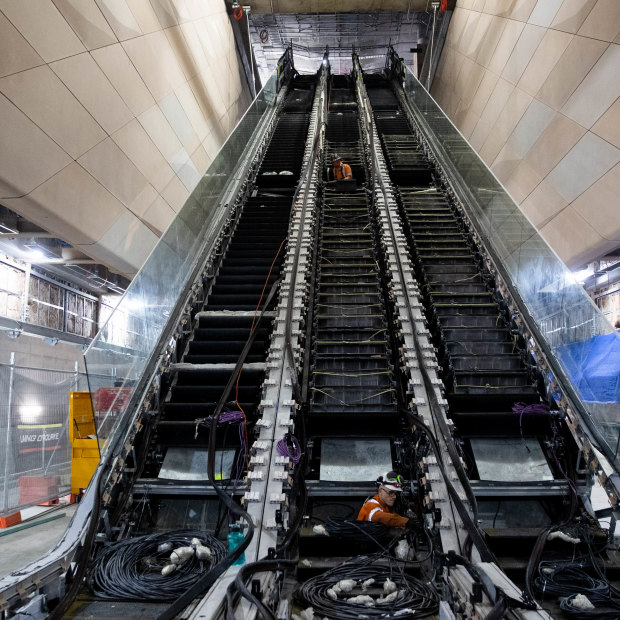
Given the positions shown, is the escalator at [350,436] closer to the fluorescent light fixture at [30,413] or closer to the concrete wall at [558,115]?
the concrete wall at [558,115]

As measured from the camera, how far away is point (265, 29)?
22859mm

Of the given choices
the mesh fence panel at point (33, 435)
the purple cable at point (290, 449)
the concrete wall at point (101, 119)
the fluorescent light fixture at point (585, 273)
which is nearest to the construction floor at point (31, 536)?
the mesh fence panel at point (33, 435)

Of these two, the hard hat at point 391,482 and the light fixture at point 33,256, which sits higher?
the light fixture at point 33,256

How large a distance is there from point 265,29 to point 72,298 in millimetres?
15826

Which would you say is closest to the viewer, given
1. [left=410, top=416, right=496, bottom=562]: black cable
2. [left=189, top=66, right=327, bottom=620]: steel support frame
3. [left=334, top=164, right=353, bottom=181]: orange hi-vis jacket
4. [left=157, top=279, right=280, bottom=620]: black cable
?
[left=157, top=279, right=280, bottom=620]: black cable

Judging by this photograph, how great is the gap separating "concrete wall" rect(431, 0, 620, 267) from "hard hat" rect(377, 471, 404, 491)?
5906 millimetres

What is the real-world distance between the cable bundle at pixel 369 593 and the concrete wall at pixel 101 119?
6019mm

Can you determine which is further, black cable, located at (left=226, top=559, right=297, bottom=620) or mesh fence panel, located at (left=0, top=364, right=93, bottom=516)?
mesh fence panel, located at (left=0, top=364, right=93, bottom=516)

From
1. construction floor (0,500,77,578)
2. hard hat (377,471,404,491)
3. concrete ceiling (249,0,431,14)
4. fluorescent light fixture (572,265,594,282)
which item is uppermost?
concrete ceiling (249,0,431,14)

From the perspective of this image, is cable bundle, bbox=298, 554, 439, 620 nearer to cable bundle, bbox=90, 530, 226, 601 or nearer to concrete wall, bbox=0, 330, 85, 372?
cable bundle, bbox=90, 530, 226, 601

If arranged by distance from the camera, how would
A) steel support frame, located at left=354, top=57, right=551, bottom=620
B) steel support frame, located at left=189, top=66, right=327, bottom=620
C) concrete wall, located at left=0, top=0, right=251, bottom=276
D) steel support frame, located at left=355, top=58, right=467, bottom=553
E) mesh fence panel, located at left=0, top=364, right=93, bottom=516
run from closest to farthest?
steel support frame, located at left=354, top=57, right=551, bottom=620
steel support frame, located at left=189, top=66, right=327, bottom=620
steel support frame, located at left=355, top=58, right=467, bottom=553
concrete wall, located at left=0, top=0, right=251, bottom=276
mesh fence panel, located at left=0, top=364, right=93, bottom=516

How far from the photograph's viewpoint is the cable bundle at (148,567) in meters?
3.24

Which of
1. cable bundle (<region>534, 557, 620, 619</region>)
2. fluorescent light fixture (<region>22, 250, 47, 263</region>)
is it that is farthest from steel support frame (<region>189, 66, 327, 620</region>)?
fluorescent light fixture (<region>22, 250, 47, 263</region>)

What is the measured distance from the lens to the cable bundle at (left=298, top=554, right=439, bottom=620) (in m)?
2.94
